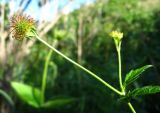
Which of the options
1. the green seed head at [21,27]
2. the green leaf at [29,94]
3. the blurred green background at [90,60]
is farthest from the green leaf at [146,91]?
the green leaf at [29,94]

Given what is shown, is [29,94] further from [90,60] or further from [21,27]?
[21,27]

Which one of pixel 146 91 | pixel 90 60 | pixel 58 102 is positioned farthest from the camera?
pixel 90 60

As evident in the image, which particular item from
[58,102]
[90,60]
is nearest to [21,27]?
[58,102]

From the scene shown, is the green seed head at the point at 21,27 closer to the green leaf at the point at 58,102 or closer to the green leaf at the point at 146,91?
the green leaf at the point at 146,91

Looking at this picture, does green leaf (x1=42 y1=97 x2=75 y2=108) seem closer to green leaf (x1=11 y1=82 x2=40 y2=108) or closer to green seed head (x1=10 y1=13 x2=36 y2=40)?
green leaf (x1=11 y1=82 x2=40 y2=108)

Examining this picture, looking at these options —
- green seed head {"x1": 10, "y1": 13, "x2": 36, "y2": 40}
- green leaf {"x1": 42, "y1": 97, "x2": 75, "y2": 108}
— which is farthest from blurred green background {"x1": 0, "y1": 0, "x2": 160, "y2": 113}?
green seed head {"x1": 10, "y1": 13, "x2": 36, "y2": 40}

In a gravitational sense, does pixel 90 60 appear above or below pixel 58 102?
above

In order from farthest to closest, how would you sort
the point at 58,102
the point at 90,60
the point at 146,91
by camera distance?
the point at 90,60 → the point at 58,102 → the point at 146,91

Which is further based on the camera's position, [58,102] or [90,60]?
[90,60]
